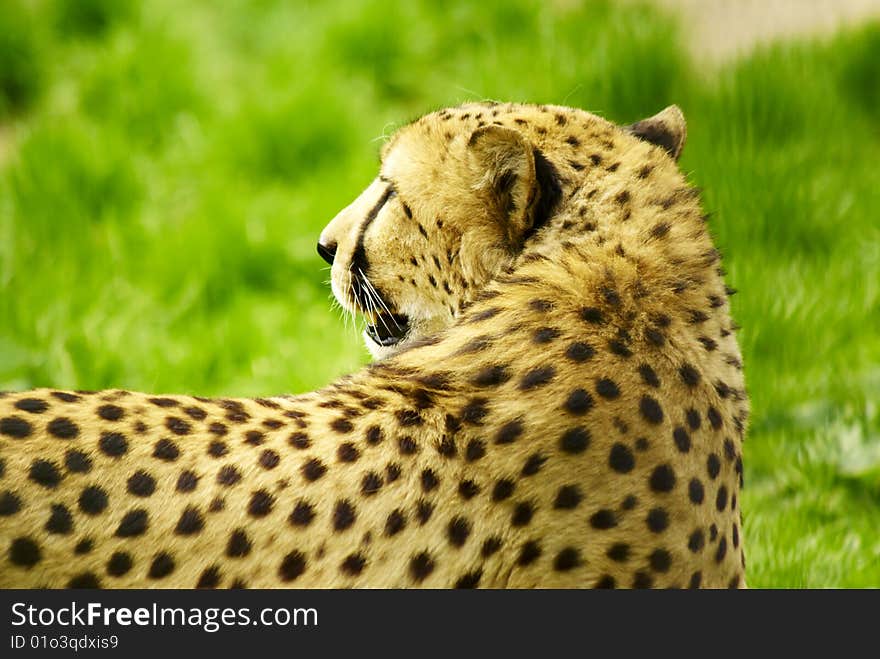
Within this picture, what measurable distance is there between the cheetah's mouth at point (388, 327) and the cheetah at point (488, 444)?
0.54 ft

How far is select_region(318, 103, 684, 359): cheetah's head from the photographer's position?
2016 mm

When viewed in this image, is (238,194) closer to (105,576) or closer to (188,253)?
(188,253)

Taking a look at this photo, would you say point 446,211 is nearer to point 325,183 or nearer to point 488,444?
point 488,444

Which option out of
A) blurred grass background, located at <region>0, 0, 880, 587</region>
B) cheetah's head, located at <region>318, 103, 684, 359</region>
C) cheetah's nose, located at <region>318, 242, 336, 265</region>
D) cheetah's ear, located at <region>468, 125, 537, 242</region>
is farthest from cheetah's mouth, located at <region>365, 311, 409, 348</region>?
blurred grass background, located at <region>0, 0, 880, 587</region>

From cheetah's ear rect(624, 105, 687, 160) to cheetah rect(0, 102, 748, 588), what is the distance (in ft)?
0.69

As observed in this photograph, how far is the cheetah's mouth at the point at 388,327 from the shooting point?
88.0 inches

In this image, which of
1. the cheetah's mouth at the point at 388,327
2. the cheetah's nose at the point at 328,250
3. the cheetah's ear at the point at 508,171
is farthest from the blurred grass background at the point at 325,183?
the cheetah's ear at the point at 508,171

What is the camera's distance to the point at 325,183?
13.4ft

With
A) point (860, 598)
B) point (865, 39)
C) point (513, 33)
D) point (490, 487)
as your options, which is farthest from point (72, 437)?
point (865, 39)

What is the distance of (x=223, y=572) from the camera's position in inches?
66.4

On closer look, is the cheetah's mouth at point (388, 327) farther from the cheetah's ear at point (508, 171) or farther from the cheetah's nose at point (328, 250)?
the cheetah's ear at point (508, 171)

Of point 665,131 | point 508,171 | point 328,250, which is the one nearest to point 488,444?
point 508,171

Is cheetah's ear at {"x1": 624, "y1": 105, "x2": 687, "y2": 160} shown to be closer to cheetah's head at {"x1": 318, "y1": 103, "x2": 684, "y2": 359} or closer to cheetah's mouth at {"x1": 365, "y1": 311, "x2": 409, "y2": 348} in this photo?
cheetah's head at {"x1": 318, "y1": 103, "x2": 684, "y2": 359}

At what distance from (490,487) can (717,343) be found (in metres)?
0.47
